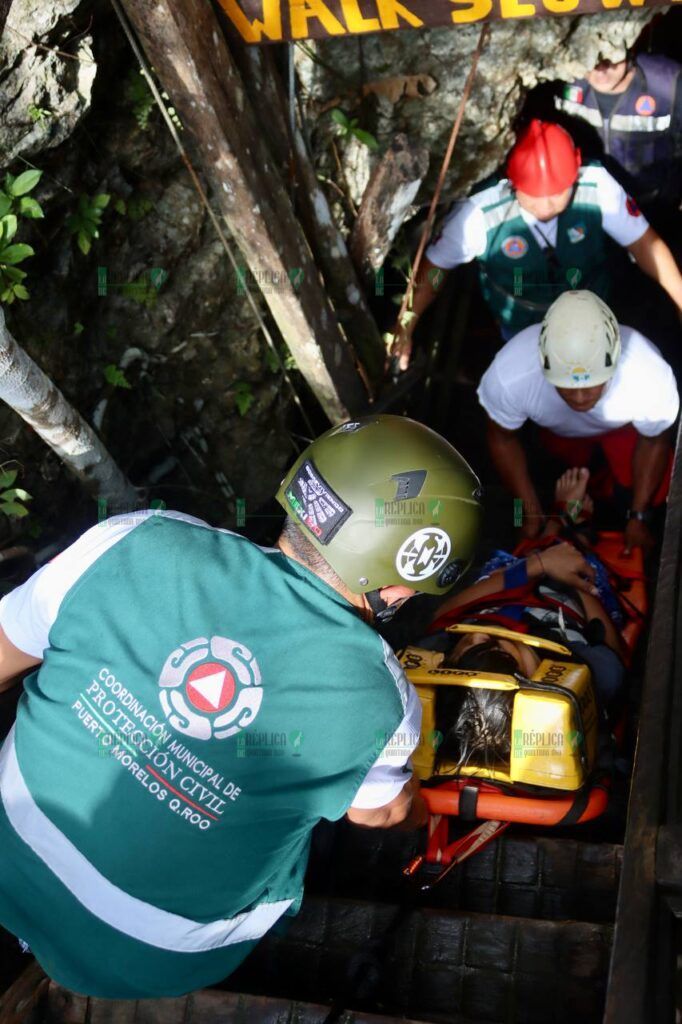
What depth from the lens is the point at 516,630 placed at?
3.89 metres

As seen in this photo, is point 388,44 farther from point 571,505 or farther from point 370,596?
point 370,596

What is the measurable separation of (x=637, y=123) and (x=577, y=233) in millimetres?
919

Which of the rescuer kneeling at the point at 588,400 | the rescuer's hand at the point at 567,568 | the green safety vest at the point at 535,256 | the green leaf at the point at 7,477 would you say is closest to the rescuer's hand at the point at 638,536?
the rescuer kneeling at the point at 588,400

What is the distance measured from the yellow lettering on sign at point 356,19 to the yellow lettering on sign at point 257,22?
0.25m

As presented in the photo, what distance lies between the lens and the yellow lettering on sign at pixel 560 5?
10.2ft

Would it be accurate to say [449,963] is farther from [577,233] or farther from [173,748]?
[577,233]

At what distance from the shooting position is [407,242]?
17.4ft

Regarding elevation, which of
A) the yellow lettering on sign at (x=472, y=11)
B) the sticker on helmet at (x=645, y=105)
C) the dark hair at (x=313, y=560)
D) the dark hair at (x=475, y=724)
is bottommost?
the dark hair at (x=475, y=724)

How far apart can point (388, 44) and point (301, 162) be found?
749mm

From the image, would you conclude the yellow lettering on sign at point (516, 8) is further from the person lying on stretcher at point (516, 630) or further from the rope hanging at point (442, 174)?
the person lying on stretcher at point (516, 630)

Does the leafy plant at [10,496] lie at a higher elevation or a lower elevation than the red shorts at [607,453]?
higher

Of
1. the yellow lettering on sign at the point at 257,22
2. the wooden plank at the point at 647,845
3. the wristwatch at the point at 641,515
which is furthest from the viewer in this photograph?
the wristwatch at the point at 641,515

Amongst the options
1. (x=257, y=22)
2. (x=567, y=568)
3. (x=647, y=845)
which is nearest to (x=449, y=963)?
(x=647, y=845)

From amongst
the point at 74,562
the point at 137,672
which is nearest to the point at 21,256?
the point at 74,562
